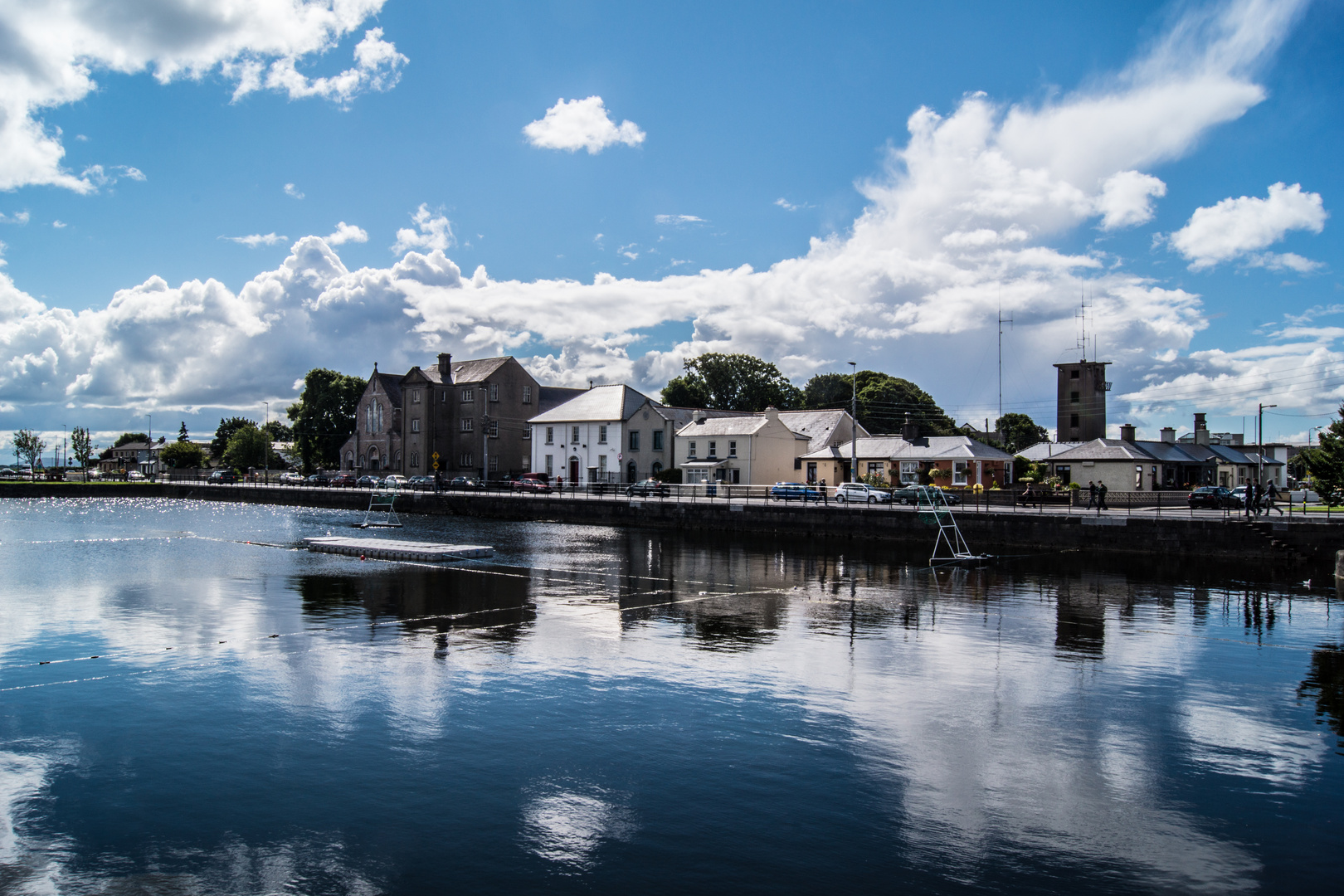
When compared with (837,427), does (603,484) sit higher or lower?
lower

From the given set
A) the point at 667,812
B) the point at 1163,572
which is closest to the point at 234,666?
the point at 667,812

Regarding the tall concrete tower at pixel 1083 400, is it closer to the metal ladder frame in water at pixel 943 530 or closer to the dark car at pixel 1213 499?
the dark car at pixel 1213 499

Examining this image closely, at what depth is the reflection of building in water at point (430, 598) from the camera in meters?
20.9

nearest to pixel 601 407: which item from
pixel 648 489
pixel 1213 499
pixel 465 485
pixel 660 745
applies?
pixel 465 485

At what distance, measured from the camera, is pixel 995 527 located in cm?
4244

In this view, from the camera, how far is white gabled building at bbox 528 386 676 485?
244ft

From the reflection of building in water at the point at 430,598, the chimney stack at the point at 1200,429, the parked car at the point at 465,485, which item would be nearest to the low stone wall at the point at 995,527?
the parked car at the point at 465,485

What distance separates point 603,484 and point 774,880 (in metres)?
57.4

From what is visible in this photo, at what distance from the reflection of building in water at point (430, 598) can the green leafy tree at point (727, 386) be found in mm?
75184

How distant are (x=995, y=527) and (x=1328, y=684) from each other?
2676 cm

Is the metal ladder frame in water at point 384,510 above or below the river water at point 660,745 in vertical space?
above

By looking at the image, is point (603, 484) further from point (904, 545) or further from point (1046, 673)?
point (1046, 673)

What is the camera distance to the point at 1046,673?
16.2m

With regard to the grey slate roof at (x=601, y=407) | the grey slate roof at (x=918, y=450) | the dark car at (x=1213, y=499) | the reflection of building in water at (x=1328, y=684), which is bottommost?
the reflection of building in water at (x=1328, y=684)
